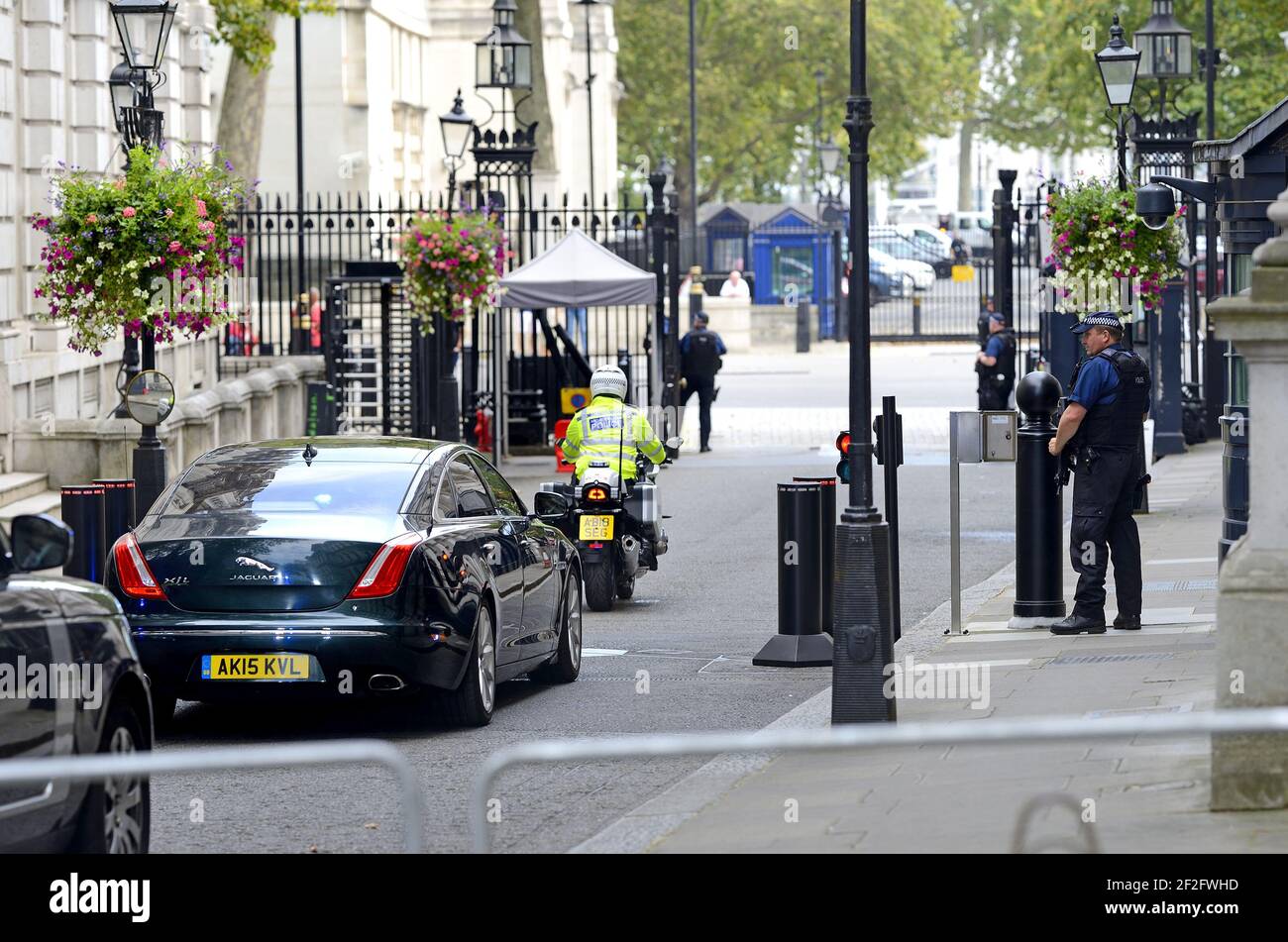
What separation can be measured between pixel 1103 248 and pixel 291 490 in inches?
453

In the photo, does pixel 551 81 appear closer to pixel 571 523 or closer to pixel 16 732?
pixel 571 523

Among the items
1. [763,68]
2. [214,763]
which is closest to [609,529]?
[214,763]

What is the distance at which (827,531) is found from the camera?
1295cm

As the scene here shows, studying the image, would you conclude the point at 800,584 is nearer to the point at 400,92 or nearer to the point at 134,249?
the point at 134,249

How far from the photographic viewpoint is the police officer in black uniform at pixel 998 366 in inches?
1148

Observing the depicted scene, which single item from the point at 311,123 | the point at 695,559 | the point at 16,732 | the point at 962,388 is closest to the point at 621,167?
the point at 311,123

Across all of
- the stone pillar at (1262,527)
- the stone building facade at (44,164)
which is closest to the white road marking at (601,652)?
the stone pillar at (1262,527)

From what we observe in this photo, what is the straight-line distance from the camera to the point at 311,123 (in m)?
47.2

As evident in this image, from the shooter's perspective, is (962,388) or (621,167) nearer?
(962,388)

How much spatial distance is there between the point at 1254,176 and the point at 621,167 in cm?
6552

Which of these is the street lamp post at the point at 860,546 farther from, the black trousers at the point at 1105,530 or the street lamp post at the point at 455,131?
the street lamp post at the point at 455,131

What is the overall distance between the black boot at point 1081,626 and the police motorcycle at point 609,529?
3.46 metres

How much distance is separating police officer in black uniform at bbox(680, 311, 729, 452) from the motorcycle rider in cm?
1278
